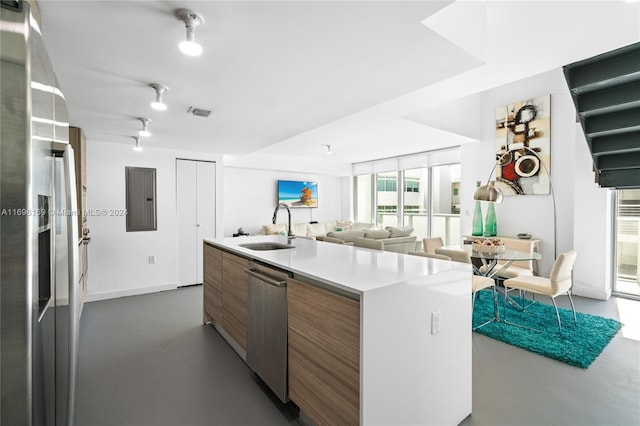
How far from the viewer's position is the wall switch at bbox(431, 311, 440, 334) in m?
1.59

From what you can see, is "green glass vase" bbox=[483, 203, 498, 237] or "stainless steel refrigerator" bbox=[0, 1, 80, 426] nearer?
"stainless steel refrigerator" bbox=[0, 1, 80, 426]

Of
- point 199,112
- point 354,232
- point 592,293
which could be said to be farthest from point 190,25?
point 592,293

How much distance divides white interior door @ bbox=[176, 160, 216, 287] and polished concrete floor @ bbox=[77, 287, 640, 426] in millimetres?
1770

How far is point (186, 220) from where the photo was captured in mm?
4938

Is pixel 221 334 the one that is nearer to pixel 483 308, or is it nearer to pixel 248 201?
pixel 483 308

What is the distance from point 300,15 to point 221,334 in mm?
2840

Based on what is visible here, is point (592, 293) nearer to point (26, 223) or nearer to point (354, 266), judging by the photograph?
point (354, 266)

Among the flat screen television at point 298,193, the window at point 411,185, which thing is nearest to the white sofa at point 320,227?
the flat screen television at point 298,193

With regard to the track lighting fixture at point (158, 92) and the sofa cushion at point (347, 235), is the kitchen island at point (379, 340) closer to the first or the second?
the track lighting fixture at point (158, 92)

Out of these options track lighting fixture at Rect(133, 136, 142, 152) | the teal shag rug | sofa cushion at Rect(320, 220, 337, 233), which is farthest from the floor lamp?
track lighting fixture at Rect(133, 136, 142, 152)

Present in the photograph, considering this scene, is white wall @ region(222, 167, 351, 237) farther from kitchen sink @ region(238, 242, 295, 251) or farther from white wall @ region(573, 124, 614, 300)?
white wall @ region(573, 124, 614, 300)

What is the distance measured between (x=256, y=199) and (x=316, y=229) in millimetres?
1627

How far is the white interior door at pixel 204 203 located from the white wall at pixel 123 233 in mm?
358

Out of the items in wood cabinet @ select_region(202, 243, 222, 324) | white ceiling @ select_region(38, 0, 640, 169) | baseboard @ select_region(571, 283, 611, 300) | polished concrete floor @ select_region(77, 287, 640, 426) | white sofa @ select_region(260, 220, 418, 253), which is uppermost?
white ceiling @ select_region(38, 0, 640, 169)
